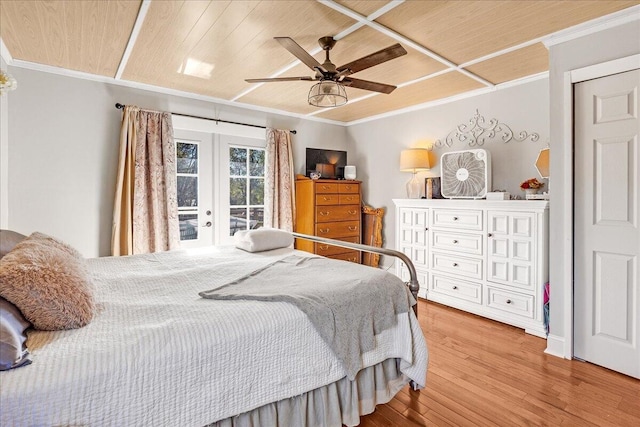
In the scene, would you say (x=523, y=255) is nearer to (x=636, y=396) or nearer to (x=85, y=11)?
(x=636, y=396)

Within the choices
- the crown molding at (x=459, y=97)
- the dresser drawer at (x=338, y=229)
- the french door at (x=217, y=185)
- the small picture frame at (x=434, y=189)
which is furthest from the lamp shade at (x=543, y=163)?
the french door at (x=217, y=185)

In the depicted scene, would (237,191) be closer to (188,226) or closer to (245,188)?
(245,188)

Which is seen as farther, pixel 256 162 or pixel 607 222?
pixel 256 162

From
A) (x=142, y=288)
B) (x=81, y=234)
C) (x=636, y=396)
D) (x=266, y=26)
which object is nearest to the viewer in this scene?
(x=142, y=288)

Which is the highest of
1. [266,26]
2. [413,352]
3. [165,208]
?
[266,26]

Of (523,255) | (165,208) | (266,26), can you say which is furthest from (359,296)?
(165,208)

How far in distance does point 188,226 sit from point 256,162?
124 centimetres

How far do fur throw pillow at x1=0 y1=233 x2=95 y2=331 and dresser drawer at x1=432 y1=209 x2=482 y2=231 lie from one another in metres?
3.34

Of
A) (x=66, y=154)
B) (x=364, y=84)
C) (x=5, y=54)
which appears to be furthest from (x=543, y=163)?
(x=5, y=54)

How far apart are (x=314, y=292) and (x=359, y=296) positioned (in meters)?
0.25

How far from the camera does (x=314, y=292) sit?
5.32ft

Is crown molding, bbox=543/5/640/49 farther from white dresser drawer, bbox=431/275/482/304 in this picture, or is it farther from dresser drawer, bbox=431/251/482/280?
white dresser drawer, bbox=431/275/482/304

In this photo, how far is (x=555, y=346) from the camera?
2.58 m

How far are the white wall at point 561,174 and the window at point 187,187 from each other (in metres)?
3.65
